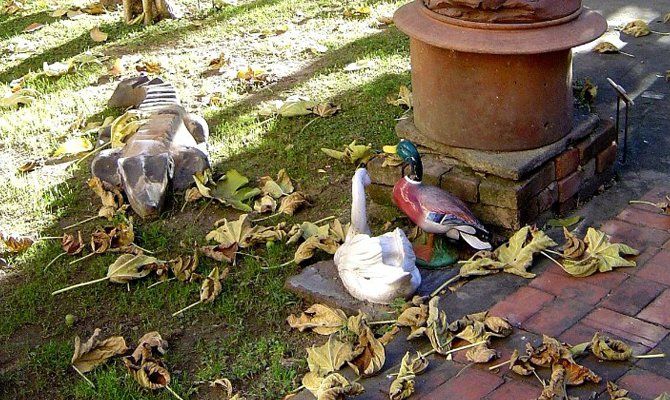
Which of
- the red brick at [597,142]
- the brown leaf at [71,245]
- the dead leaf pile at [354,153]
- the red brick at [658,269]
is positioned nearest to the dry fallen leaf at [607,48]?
the red brick at [597,142]

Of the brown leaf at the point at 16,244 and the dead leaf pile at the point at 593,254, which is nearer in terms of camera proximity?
the dead leaf pile at the point at 593,254

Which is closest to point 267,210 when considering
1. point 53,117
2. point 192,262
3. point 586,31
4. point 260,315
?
point 192,262

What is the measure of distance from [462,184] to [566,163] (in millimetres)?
502

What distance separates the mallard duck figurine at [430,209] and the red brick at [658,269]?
2.14 feet

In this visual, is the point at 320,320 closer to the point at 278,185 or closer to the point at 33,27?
the point at 278,185

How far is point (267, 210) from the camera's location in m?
4.93

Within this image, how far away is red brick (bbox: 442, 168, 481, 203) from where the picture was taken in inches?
166

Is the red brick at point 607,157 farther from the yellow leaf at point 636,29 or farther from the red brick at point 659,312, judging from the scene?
the yellow leaf at point 636,29

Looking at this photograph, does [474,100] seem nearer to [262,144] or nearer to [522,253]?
[522,253]

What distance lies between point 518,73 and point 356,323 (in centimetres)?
130

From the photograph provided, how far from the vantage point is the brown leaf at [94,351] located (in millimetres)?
3826

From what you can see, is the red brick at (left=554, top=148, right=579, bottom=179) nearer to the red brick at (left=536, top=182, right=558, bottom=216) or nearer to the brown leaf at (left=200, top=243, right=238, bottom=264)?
the red brick at (left=536, top=182, right=558, bottom=216)

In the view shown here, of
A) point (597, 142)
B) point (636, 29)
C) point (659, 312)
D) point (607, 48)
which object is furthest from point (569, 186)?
point (636, 29)

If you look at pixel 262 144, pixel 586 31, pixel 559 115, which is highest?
pixel 586 31
